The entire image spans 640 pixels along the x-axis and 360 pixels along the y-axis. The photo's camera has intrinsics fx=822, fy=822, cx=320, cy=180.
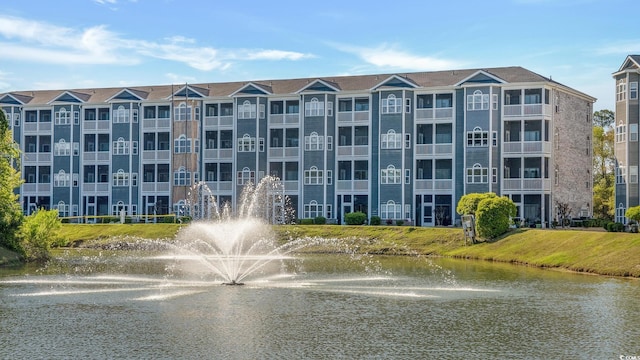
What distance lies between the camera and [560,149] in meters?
77.0

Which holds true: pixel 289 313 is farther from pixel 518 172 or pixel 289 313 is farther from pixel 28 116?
pixel 28 116

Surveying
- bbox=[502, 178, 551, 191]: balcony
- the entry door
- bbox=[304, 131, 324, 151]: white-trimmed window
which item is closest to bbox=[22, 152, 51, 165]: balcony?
bbox=[304, 131, 324, 151]: white-trimmed window

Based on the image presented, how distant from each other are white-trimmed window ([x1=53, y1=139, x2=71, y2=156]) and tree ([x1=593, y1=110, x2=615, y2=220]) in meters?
57.5

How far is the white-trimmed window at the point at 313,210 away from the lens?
79.9m

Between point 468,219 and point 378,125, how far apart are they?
20866 mm

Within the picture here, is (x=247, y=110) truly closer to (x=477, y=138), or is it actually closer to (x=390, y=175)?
(x=390, y=175)

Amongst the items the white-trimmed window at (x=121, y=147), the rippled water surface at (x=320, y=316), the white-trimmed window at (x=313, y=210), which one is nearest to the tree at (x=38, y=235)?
the rippled water surface at (x=320, y=316)

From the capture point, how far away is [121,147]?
87062 mm

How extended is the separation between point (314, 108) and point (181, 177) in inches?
620

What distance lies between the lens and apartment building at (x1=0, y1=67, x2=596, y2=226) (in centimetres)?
7531

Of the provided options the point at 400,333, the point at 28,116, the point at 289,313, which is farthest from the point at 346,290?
the point at 28,116

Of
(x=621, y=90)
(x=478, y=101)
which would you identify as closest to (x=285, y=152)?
(x=478, y=101)

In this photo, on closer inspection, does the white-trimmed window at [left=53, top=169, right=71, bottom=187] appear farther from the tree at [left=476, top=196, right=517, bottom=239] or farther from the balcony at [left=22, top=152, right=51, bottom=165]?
the tree at [left=476, top=196, right=517, bottom=239]

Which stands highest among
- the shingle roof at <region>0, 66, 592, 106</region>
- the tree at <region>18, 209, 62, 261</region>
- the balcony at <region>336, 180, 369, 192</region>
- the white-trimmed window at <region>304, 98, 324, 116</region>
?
the shingle roof at <region>0, 66, 592, 106</region>
